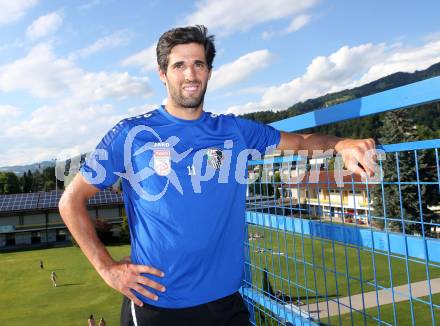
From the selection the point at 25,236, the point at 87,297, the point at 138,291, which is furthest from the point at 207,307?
the point at 25,236

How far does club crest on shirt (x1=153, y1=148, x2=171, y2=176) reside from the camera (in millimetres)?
2275

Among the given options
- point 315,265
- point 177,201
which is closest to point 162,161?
point 177,201

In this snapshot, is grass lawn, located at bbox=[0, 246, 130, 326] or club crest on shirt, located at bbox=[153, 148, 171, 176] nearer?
club crest on shirt, located at bbox=[153, 148, 171, 176]

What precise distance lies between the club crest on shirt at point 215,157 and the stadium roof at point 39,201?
51232mm

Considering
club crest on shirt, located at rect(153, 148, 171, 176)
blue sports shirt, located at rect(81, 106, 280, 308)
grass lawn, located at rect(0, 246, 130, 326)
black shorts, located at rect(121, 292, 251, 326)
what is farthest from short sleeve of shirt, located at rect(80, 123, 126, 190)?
grass lawn, located at rect(0, 246, 130, 326)

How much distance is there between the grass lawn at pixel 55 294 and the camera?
20453mm

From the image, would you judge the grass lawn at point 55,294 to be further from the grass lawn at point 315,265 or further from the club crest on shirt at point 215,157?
the club crest on shirt at point 215,157

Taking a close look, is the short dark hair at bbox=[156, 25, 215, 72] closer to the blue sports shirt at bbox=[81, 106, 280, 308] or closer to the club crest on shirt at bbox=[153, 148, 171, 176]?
the blue sports shirt at bbox=[81, 106, 280, 308]

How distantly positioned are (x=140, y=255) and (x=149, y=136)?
673 mm

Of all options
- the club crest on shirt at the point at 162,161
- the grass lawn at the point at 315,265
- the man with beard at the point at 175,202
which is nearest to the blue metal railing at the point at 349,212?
the grass lawn at the point at 315,265

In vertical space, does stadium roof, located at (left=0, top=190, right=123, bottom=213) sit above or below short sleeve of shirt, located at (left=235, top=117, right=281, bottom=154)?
below

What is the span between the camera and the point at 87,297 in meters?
23.9

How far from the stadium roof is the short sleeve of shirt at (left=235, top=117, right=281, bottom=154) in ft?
167

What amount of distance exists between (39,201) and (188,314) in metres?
58.5
